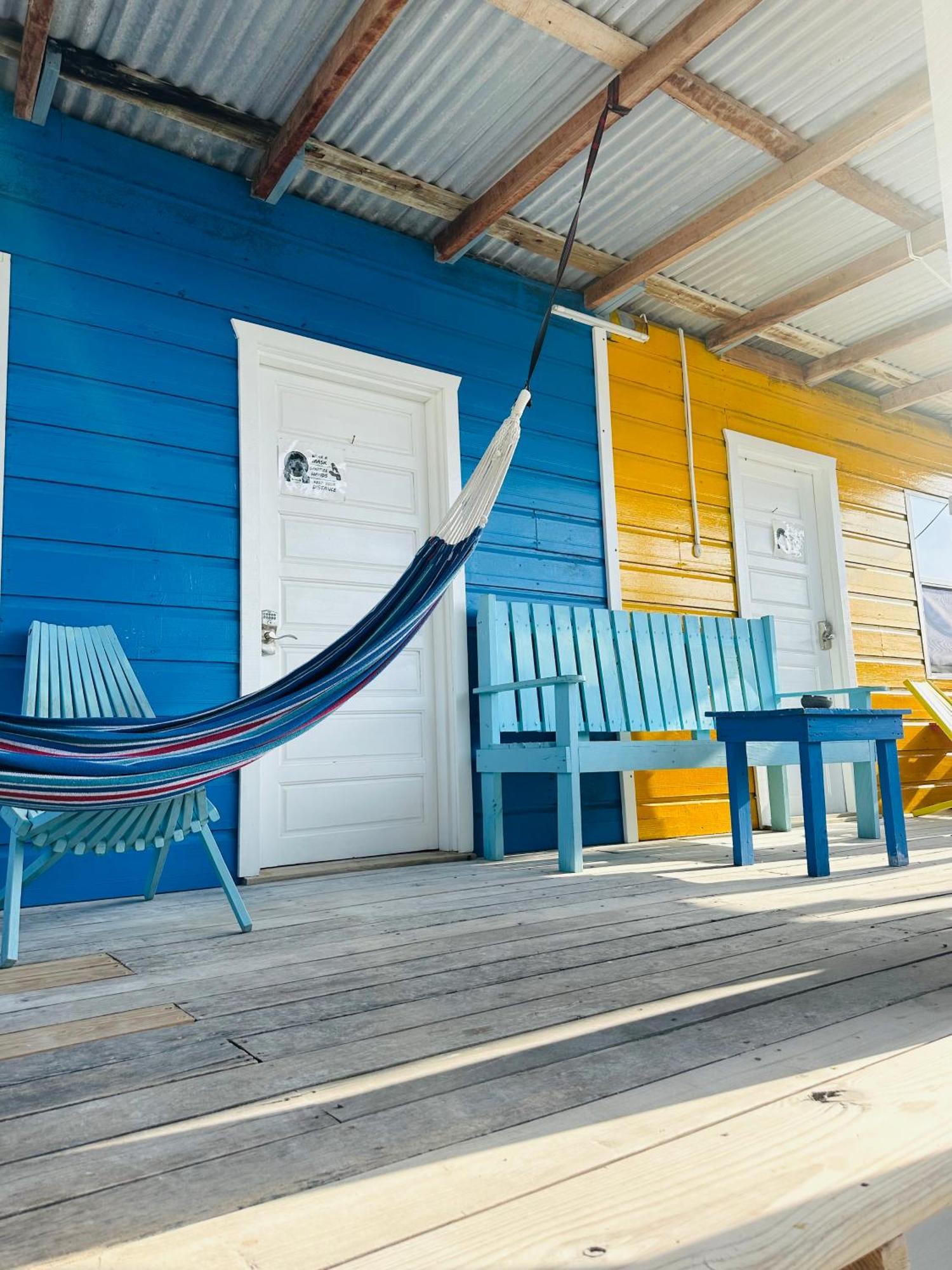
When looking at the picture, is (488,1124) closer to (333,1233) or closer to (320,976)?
(333,1233)

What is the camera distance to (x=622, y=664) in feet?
13.1

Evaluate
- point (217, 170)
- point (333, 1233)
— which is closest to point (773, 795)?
point (217, 170)

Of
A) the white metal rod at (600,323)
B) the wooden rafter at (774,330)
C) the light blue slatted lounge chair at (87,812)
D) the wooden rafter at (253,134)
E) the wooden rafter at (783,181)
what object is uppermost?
the wooden rafter at (774,330)

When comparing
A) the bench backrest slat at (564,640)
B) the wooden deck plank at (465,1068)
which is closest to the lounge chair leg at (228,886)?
the wooden deck plank at (465,1068)

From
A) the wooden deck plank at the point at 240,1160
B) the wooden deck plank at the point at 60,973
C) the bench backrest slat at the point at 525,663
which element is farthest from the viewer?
the bench backrest slat at the point at 525,663

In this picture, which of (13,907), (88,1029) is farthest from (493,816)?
(88,1029)

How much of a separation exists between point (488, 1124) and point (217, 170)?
3.42 meters

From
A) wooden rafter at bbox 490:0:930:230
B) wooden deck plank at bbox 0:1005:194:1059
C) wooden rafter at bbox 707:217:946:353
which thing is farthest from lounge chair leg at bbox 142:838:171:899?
wooden rafter at bbox 707:217:946:353

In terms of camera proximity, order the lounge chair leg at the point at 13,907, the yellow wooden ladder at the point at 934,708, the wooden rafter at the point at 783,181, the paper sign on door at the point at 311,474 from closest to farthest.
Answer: the lounge chair leg at the point at 13,907
the wooden rafter at the point at 783,181
the paper sign on door at the point at 311,474
the yellow wooden ladder at the point at 934,708

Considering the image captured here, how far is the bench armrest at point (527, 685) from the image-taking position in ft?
10.5

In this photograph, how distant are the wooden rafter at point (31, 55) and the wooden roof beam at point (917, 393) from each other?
5087mm

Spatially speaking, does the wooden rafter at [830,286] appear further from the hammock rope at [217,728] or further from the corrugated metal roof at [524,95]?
the hammock rope at [217,728]

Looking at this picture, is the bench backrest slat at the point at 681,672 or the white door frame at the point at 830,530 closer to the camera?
the bench backrest slat at the point at 681,672

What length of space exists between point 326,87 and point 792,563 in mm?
3634
